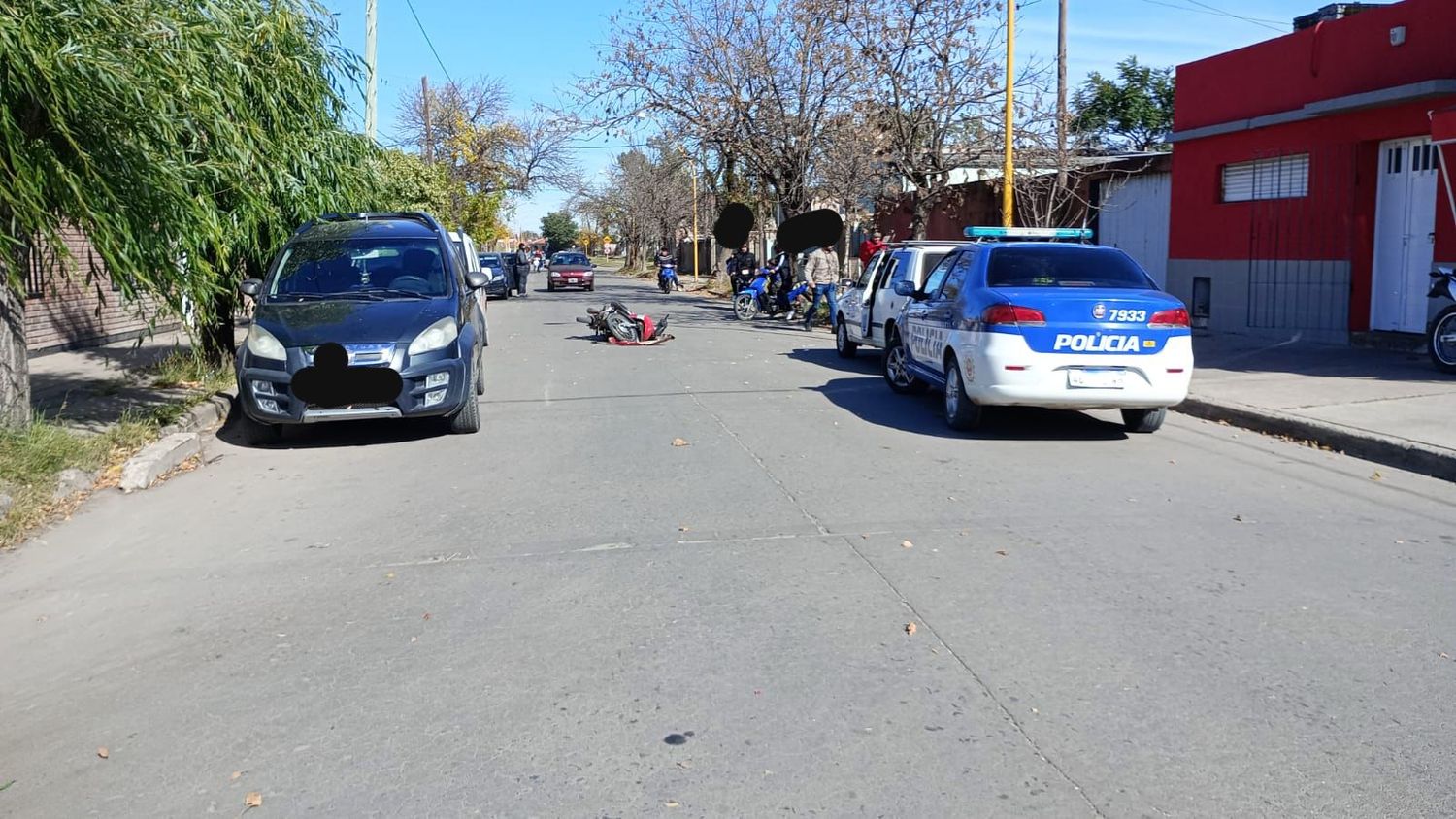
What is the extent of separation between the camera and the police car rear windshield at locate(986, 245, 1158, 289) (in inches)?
402

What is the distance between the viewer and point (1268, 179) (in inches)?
682

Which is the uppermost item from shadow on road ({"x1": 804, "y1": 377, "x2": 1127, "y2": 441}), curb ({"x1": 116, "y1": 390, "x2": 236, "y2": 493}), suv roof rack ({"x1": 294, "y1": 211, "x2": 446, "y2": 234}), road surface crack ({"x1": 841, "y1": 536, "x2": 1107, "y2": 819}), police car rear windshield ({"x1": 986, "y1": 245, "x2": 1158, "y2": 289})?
suv roof rack ({"x1": 294, "y1": 211, "x2": 446, "y2": 234})

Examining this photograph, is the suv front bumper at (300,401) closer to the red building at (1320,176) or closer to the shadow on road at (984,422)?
the shadow on road at (984,422)

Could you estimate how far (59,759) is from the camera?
4113mm

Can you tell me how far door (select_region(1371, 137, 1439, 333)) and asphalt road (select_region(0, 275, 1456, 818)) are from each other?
7.13 m

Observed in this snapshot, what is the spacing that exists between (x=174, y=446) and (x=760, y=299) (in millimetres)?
18319

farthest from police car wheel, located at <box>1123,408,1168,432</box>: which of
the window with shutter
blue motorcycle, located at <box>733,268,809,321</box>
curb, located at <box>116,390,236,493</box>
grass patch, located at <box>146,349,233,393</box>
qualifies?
blue motorcycle, located at <box>733,268,809,321</box>

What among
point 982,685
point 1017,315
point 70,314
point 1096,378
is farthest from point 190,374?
point 982,685

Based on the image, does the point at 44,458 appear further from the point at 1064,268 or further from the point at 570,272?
the point at 570,272

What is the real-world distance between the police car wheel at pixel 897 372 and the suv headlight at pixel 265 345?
614 cm

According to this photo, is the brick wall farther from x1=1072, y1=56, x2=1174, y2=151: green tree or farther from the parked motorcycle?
x1=1072, y1=56, x2=1174, y2=151: green tree

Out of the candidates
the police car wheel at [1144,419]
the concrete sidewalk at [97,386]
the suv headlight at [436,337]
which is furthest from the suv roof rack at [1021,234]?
the concrete sidewalk at [97,386]

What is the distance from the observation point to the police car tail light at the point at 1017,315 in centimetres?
957

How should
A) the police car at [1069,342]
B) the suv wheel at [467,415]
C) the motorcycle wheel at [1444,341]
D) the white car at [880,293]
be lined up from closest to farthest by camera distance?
the police car at [1069,342] < the suv wheel at [467,415] < the motorcycle wheel at [1444,341] < the white car at [880,293]
